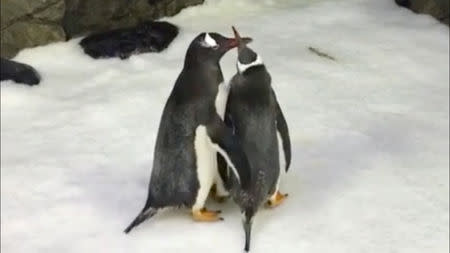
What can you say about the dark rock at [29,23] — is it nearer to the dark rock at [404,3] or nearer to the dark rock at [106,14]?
the dark rock at [106,14]

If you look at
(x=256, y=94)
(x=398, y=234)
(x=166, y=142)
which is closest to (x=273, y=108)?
(x=256, y=94)

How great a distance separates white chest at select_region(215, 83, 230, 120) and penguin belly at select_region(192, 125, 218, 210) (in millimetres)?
A: 41

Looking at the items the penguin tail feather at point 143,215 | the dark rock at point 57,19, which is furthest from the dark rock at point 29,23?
the penguin tail feather at point 143,215

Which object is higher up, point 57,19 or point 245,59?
point 245,59

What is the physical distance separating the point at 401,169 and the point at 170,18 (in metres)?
0.51

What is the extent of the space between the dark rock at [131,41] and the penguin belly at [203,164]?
43cm

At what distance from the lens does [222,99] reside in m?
1.47

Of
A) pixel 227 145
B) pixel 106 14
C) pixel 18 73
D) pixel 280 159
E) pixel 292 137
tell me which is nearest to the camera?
pixel 227 145

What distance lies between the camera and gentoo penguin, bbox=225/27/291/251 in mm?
1459

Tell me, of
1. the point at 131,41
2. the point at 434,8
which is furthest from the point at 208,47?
the point at 434,8

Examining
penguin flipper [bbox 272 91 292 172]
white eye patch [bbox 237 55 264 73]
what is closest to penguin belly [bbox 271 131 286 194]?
penguin flipper [bbox 272 91 292 172]

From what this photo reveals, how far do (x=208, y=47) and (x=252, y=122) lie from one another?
0.12 m

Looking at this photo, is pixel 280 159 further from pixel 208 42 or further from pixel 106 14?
pixel 106 14

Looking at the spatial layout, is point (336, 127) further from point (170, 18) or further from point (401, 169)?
point (170, 18)
